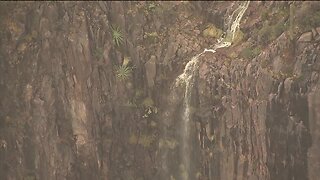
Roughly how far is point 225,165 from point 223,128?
103 cm

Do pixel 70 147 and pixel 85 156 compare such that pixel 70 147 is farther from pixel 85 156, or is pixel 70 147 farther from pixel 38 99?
pixel 38 99

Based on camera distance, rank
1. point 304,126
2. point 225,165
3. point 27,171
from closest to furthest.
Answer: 1. point 304,126
2. point 225,165
3. point 27,171

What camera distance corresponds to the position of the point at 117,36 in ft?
40.6

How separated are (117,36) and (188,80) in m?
2.80

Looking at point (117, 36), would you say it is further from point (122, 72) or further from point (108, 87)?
point (108, 87)

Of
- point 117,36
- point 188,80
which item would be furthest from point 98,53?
point 188,80

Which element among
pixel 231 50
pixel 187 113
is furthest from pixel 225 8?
pixel 187 113

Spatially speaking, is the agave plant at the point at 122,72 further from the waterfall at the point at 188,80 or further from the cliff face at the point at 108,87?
the waterfall at the point at 188,80

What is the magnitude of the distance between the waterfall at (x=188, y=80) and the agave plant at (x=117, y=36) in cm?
233

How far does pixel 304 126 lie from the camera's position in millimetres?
8844

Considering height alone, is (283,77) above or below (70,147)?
above

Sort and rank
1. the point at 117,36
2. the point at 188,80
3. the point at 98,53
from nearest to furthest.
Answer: the point at 188,80
the point at 98,53
the point at 117,36

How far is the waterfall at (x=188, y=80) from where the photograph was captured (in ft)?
37.8

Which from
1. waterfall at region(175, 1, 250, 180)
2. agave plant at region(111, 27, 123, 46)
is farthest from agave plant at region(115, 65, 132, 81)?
waterfall at region(175, 1, 250, 180)
